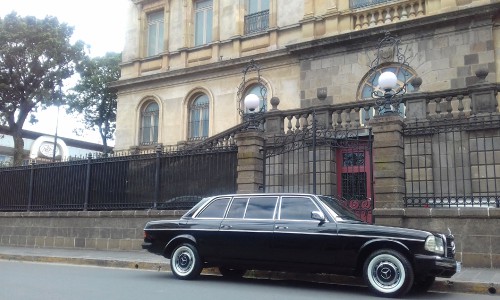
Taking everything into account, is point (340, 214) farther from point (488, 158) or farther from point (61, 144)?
point (61, 144)

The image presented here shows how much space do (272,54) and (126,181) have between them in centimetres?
883

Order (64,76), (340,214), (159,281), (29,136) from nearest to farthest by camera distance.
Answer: (340,214) → (159,281) → (64,76) → (29,136)

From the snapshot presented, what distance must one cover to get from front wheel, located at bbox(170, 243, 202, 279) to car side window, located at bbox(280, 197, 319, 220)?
5.98ft

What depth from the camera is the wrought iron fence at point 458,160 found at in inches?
439

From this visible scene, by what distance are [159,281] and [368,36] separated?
41.1 feet

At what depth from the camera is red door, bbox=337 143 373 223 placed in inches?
554

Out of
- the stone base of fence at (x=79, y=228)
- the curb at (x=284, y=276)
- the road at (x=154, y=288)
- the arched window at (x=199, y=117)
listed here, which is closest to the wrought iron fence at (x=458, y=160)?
the curb at (x=284, y=276)

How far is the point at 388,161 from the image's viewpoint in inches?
436

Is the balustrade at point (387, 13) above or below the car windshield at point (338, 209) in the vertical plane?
above

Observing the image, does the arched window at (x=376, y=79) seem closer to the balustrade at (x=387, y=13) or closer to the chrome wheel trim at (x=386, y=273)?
the balustrade at (x=387, y=13)

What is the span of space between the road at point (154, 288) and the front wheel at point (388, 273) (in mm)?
248

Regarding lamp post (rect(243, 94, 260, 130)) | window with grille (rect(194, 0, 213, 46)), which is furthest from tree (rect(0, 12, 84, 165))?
lamp post (rect(243, 94, 260, 130))

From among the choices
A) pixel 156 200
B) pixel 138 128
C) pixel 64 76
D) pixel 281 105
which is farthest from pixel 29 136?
pixel 156 200

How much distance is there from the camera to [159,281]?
9.00 m
